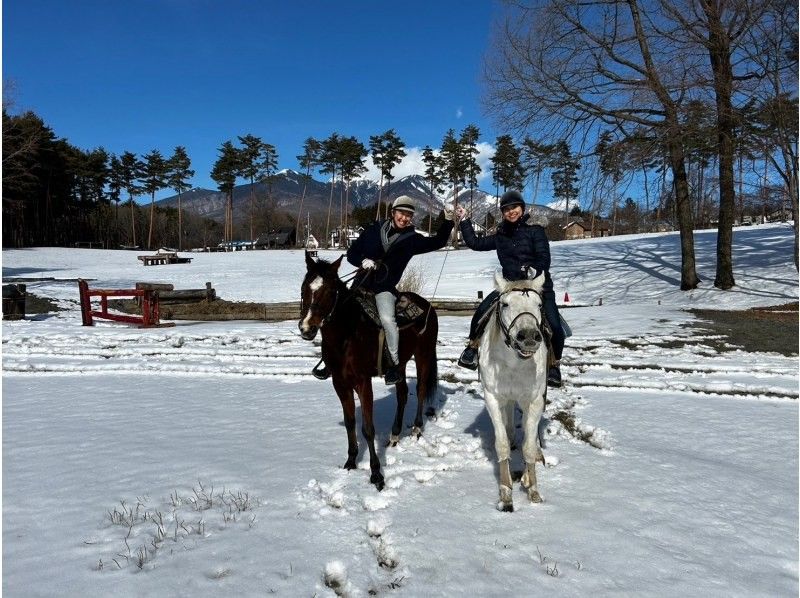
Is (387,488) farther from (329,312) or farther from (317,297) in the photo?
(317,297)

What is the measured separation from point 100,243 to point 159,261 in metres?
29.8

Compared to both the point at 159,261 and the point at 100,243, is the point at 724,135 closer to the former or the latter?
the point at 159,261

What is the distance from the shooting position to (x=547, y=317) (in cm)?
562

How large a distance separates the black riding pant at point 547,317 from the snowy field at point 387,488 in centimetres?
125

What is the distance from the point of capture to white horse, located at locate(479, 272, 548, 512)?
13.3ft

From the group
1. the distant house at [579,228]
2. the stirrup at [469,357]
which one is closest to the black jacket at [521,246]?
the stirrup at [469,357]

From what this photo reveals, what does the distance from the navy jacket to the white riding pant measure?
0.17 metres

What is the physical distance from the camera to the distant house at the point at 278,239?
7850cm

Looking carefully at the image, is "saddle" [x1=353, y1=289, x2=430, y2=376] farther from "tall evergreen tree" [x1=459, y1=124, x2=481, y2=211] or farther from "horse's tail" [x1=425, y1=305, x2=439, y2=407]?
"tall evergreen tree" [x1=459, y1=124, x2=481, y2=211]

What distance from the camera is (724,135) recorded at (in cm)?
1467

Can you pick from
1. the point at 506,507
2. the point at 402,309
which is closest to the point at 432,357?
the point at 402,309

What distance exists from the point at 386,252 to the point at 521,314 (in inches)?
90.4

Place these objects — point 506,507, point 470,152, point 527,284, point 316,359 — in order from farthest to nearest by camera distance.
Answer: point 470,152 < point 316,359 < point 527,284 < point 506,507

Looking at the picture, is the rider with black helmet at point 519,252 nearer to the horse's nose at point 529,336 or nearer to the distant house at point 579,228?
the horse's nose at point 529,336
